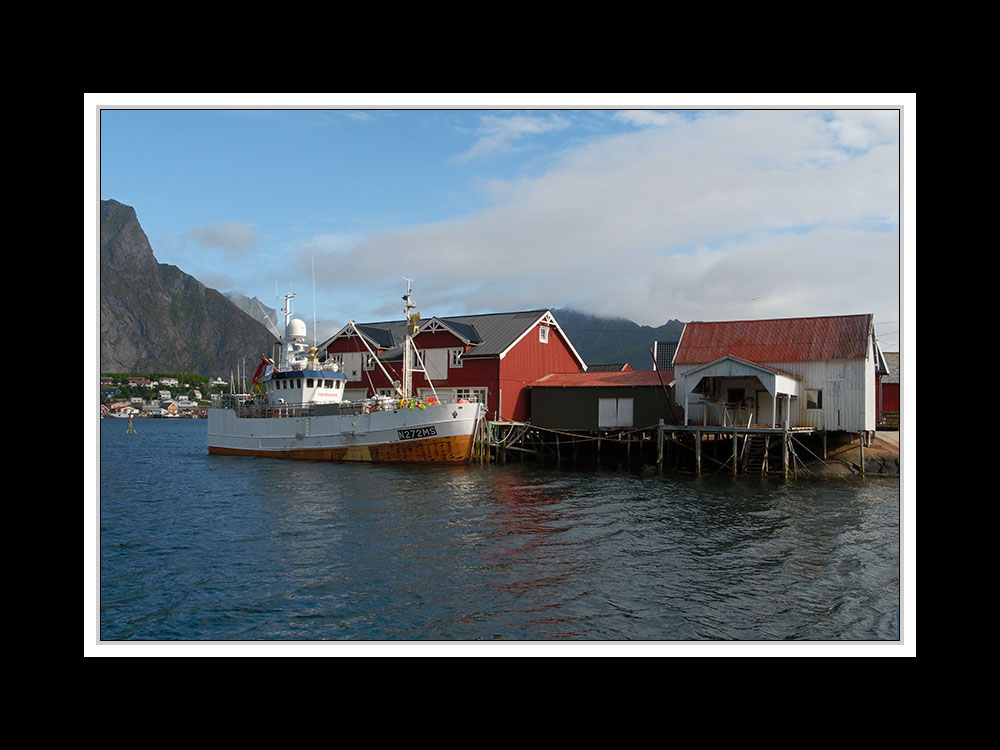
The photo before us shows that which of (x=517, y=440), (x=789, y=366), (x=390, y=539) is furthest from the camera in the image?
(x=517, y=440)

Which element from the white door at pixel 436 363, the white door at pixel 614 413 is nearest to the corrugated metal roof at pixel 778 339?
the white door at pixel 614 413

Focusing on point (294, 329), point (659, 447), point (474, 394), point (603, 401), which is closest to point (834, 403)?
point (659, 447)

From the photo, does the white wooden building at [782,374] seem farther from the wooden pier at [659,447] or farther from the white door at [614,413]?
the white door at [614,413]

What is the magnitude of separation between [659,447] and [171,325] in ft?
460

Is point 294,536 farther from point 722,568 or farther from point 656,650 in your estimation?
point 656,650

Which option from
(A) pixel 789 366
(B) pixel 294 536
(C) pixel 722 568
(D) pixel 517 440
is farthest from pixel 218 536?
(A) pixel 789 366

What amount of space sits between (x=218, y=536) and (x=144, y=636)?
6636mm

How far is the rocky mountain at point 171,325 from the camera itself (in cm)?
13625

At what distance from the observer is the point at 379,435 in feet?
109

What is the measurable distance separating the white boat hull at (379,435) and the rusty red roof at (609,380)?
6034 mm

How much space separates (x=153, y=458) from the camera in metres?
40.4

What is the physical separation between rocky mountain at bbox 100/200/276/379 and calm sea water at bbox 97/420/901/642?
395 feet

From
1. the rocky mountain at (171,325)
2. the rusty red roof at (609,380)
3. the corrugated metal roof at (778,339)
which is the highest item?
→ the rocky mountain at (171,325)

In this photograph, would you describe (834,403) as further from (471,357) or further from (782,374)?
(471,357)
